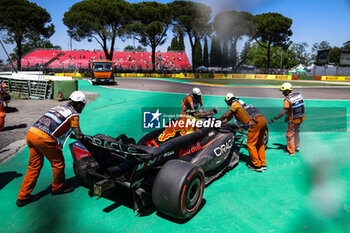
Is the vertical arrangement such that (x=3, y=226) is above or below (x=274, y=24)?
below

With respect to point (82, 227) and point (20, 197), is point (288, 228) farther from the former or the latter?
point (20, 197)

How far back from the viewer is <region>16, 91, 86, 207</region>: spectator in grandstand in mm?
3824

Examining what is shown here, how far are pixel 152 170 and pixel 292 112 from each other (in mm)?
4323

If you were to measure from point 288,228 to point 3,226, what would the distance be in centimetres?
398

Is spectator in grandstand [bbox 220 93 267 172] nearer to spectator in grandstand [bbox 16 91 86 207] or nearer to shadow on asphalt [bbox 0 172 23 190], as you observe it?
spectator in grandstand [bbox 16 91 86 207]

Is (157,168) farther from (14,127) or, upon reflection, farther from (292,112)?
(14,127)

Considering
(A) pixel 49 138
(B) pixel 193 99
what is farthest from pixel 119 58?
(A) pixel 49 138

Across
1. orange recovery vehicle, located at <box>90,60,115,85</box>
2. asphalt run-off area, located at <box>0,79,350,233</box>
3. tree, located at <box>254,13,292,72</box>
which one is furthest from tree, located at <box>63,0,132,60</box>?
asphalt run-off area, located at <box>0,79,350,233</box>

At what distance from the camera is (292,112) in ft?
20.8

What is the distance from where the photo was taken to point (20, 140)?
24.1 feet

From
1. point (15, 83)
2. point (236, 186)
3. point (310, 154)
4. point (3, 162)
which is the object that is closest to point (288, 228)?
point (236, 186)

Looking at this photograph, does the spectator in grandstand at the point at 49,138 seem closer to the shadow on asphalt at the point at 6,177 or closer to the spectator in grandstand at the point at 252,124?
the shadow on asphalt at the point at 6,177

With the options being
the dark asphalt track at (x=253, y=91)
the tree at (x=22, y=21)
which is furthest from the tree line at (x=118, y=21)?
the dark asphalt track at (x=253, y=91)

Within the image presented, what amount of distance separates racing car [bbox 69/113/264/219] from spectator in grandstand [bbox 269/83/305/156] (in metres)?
2.62
